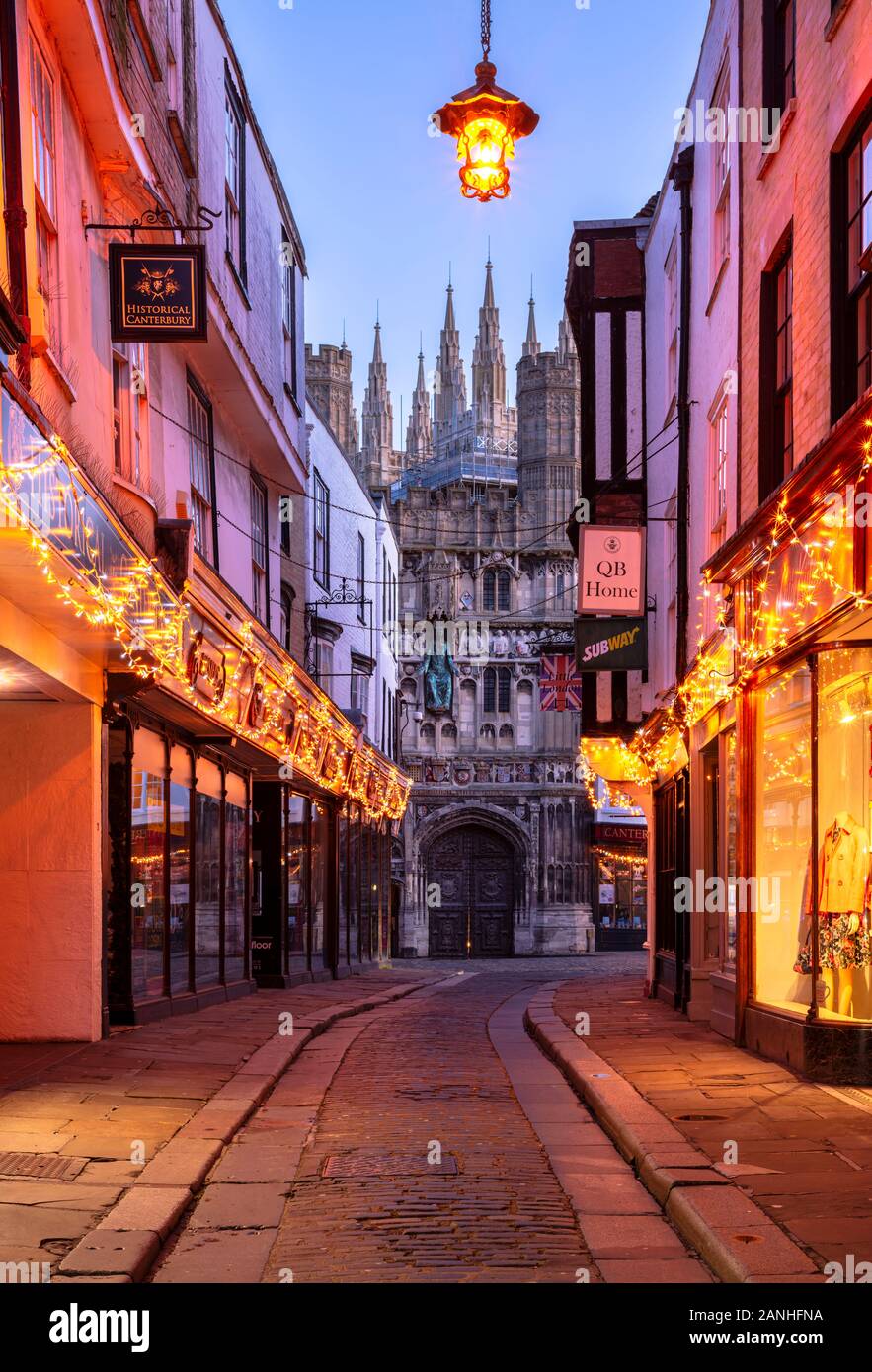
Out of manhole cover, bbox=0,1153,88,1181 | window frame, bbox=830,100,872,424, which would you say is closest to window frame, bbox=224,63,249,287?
window frame, bbox=830,100,872,424

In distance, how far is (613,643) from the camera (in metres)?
19.9

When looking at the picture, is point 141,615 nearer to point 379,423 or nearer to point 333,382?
point 333,382

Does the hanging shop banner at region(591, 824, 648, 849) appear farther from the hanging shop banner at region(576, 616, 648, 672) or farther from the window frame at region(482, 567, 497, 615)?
the hanging shop banner at region(576, 616, 648, 672)

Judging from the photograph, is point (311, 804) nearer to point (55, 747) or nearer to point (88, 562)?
point (55, 747)

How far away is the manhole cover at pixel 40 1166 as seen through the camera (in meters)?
7.08

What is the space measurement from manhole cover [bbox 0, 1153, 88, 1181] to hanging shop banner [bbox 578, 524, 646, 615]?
39.3 feet

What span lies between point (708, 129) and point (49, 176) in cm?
900

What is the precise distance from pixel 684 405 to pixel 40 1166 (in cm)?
1366

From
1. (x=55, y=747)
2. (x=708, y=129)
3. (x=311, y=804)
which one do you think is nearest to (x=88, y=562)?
Result: (x=55, y=747)

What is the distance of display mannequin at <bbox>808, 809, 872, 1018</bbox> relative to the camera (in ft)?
35.1

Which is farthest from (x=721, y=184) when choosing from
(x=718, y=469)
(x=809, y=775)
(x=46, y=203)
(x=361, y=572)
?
(x=361, y=572)

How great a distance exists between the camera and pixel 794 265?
11.8 metres
